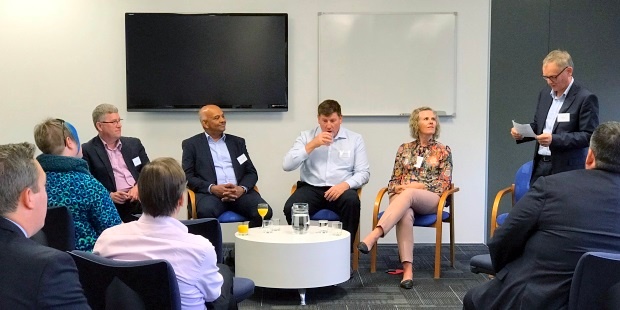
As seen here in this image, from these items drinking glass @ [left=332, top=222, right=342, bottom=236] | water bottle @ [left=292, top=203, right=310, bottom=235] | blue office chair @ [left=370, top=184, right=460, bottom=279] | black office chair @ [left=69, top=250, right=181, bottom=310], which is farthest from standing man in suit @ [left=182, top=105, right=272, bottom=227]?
black office chair @ [left=69, top=250, right=181, bottom=310]

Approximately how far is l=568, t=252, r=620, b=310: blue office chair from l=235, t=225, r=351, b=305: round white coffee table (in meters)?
1.97

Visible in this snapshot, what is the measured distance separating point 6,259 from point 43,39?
4620 mm

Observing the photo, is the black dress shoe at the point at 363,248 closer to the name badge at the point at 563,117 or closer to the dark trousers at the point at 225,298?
the name badge at the point at 563,117

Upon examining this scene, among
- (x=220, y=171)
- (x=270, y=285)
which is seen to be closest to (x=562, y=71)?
(x=270, y=285)

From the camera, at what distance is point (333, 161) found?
4988 millimetres

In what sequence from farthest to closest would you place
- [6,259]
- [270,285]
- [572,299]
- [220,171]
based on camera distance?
1. [220,171]
2. [270,285]
3. [572,299]
4. [6,259]

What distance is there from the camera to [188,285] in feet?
6.73

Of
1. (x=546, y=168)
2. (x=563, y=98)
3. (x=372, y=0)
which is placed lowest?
(x=546, y=168)

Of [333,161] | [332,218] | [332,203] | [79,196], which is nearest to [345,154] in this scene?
[333,161]

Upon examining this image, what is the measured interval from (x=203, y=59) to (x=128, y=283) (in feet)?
12.4

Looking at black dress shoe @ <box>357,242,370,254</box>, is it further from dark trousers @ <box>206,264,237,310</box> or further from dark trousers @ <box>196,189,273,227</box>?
dark trousers @ <box>206,264,237,310</box>

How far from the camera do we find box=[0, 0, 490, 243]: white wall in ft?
17.7

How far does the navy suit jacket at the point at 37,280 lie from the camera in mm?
1298

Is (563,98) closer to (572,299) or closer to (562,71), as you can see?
(562,71)
